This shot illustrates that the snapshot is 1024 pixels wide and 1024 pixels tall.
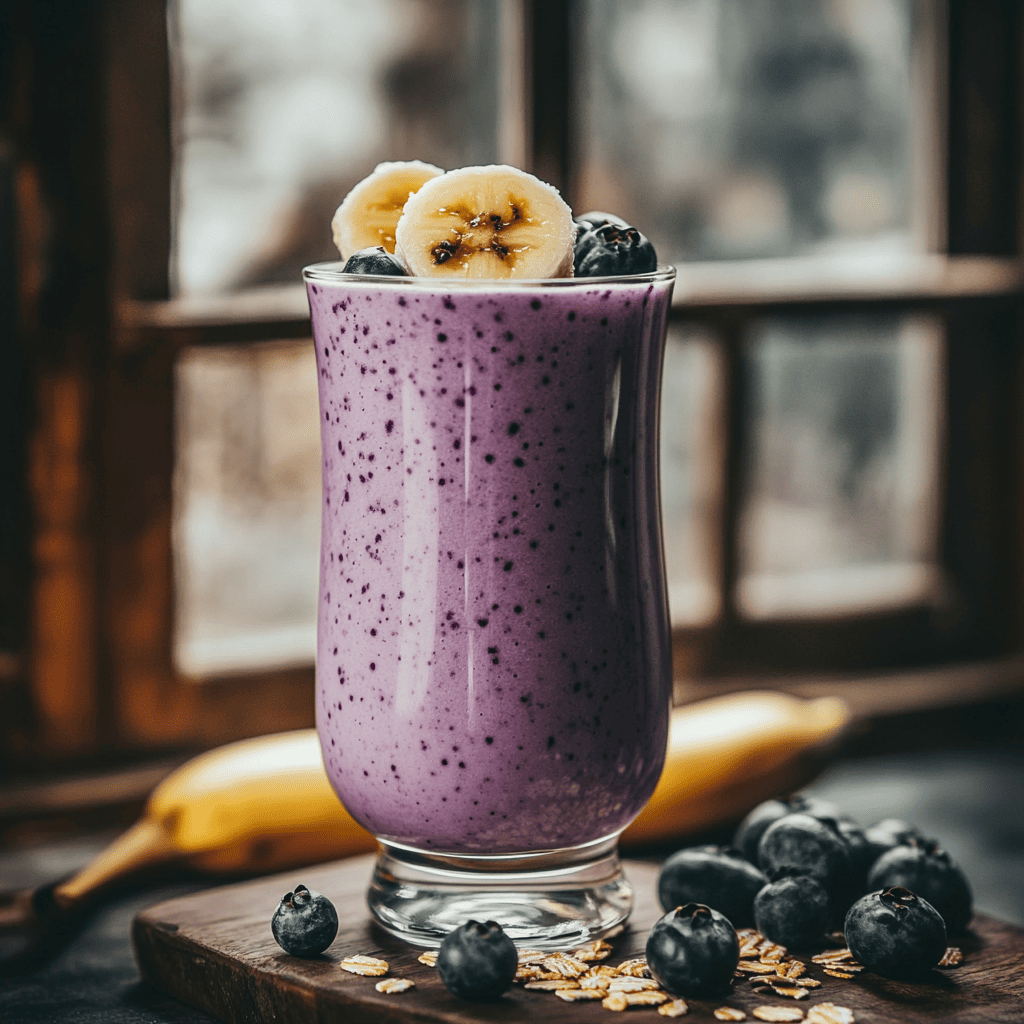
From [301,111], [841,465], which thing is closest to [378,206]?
[301,111]

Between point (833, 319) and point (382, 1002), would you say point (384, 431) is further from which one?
point (833, 319)

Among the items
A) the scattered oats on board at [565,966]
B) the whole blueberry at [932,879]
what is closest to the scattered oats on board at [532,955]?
the scattered oats on board at [565,966]

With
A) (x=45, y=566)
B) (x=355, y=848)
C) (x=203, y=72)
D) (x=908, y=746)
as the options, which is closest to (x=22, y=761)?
(x=45, y=566)

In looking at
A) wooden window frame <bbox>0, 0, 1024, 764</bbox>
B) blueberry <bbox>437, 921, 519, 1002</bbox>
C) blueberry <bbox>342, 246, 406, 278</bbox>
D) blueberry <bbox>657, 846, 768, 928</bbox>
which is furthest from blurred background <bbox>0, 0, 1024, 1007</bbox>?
blueberry <bbox>342, 246, 406, 278</bbox>

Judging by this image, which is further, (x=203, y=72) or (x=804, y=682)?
(x=804, y=682)

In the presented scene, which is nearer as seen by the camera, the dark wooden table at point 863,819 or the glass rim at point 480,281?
the glass rim at point 480,281

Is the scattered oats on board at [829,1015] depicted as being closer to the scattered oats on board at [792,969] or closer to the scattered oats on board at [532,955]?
the scattered oats on board at [792,969]
